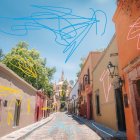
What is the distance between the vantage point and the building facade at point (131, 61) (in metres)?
5.90

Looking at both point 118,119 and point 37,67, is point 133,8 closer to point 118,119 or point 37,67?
point 118,119

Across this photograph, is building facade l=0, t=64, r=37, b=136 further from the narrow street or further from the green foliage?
the green foliage

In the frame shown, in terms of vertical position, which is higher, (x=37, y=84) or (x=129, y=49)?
(x=37, y=84)

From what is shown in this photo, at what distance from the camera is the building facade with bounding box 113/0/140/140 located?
5.90m

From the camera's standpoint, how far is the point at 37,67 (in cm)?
3266

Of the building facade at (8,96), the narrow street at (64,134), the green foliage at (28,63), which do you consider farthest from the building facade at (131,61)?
the green foliage at (28,63)

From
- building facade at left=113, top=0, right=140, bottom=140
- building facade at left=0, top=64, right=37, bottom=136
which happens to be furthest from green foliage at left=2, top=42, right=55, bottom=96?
building facade at left=113, top=0, right=140, bottom=140

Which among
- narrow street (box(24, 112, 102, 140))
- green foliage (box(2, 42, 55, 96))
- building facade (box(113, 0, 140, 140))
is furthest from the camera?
green foliage (box(2, 42, 55, 96))

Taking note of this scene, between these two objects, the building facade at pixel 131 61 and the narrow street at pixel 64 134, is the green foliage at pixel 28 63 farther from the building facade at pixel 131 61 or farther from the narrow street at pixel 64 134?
the building facade at pixel 131 61

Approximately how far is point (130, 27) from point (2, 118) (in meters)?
7.50

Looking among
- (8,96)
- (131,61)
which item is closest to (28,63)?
(8,96)

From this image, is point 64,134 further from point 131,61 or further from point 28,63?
point 28,63

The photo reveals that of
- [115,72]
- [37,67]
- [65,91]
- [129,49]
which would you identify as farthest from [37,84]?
[65,91]

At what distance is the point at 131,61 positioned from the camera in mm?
6164
